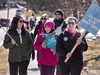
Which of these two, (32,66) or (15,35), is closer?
(15,35)

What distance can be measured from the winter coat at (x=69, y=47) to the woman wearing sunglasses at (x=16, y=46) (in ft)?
3.00

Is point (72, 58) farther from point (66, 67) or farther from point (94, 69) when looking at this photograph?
point (94, 69)

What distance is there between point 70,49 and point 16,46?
50.3 inches

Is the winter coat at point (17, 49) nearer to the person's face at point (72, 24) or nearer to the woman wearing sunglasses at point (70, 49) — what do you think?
the woman wearing sunglasses at point (70, 49)

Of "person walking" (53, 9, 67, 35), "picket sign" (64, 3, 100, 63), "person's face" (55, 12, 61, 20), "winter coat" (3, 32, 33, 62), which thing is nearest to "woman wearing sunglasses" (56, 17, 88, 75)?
"picket sign" (64, 3, 100, 63)

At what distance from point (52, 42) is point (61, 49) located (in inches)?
22.0

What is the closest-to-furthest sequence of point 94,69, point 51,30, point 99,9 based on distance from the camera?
1. point 99,9
2. point 51,30
3. point 94,69

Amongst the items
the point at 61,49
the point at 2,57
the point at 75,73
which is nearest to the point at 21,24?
the point at 61,49

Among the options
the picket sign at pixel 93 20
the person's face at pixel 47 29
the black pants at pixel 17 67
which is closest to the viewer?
the picket sign at pixel 93 20

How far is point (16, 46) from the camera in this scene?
541cm

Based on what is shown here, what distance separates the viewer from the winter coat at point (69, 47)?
4.80 m

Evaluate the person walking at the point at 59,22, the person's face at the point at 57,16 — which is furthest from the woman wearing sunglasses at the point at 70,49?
the person's face at the point at 57,16

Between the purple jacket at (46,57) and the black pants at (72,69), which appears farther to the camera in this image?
the purple jacket at (46,57)

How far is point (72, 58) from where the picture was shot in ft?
15.8
